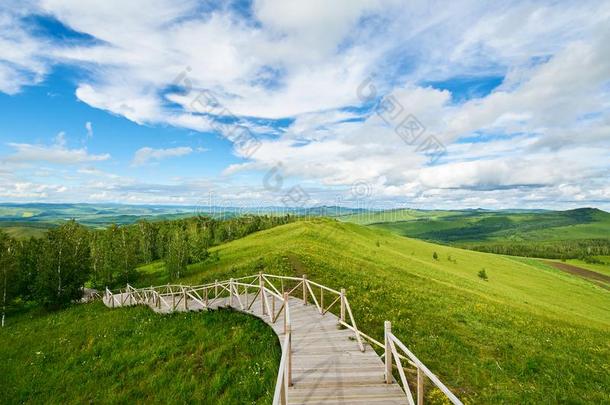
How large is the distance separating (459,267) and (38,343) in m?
71.1

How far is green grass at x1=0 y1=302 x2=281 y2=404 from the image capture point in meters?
13.4

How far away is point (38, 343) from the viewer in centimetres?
2489

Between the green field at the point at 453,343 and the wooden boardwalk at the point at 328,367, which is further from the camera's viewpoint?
the green field at the point at 453,343

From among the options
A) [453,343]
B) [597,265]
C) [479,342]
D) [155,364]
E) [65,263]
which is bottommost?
[597,265]

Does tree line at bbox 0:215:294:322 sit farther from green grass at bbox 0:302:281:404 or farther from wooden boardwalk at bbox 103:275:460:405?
wooden boardwalk at bbox 103:275:460:405

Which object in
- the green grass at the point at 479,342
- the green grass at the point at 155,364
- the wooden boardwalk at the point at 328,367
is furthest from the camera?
the green grass at the point at 479,342

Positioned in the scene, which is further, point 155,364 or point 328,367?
point 155,364

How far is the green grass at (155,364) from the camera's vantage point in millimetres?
13414

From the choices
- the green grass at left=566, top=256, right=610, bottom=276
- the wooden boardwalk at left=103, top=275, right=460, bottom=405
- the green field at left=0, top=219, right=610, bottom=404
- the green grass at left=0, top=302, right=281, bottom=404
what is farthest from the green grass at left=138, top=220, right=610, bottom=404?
the green grass at left=566, top=256, right=610, bottom=276

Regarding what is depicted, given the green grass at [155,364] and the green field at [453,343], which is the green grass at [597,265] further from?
the green grass at [155,364]

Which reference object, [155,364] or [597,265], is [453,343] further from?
[597,265]

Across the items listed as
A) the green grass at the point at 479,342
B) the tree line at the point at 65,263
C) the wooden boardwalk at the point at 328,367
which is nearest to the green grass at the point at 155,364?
the wooden boardwalk at the point at 328,367

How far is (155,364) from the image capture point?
642 inches

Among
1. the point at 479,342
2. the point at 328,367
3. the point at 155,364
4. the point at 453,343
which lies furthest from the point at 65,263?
the point at 479,342
